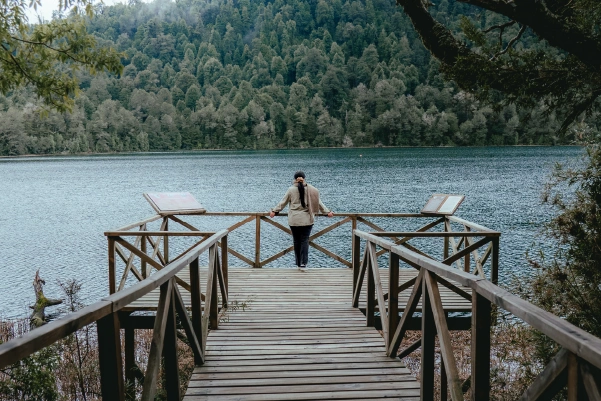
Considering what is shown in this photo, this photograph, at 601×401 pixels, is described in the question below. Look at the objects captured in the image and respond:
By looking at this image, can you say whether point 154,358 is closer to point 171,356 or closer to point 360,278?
point 171,356

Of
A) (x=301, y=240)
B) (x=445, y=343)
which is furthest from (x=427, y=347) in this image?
(x=301, y=240)

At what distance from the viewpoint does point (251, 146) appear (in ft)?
450

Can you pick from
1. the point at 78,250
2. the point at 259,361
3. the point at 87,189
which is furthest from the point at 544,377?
the point at 87,189

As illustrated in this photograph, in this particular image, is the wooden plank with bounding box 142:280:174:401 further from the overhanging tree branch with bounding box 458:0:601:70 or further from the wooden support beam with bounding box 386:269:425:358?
the overhanging tree branch with bounding box 458:0:601:70

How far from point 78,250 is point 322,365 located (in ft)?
77.0

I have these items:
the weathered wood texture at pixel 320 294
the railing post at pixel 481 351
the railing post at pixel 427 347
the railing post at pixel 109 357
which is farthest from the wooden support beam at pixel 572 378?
the weathered wood texture at pixel 320 294

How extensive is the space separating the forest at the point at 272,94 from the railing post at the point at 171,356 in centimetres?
10181

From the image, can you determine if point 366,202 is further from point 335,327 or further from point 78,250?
point 335,327

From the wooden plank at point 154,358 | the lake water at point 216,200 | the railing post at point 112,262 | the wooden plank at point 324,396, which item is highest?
the wooden plank at point 154,358

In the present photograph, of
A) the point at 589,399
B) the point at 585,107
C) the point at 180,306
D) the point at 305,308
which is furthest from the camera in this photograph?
the point at 305,308

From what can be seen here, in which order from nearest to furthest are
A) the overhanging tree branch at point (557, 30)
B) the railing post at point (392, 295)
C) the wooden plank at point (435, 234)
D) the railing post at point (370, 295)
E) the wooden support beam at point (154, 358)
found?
the wooden support beam at point (154, 358), the railing post at point (392, 295), the overhanging tree branch at point (557, 30), the railing post at point (370, 295), the wooden plank at point (435, 234)

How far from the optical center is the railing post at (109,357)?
2.19 meters

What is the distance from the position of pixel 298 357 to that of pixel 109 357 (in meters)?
Answer: 2.47

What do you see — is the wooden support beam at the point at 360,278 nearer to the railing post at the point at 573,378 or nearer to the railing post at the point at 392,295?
the railing post at the point at 392,295
